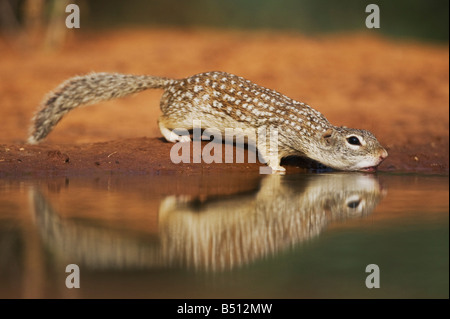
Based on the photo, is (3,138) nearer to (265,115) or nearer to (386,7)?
(265,115)

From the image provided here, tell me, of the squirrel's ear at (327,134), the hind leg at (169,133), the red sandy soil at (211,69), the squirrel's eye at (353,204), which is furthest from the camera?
the hind leg at (169,133)

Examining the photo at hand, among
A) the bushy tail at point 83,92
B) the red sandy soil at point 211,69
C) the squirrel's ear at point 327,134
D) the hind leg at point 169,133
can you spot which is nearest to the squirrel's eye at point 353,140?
the squirrel's ear at point 327,134

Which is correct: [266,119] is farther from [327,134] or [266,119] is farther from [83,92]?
[83,92]

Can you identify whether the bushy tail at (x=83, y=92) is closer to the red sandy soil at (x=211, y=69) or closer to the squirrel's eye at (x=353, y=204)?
the red sandy soil at (x=211, y=69)

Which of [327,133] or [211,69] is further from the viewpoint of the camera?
[211,69]

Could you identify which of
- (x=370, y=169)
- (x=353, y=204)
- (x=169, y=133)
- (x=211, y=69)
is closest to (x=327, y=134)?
(x=370, y=169)

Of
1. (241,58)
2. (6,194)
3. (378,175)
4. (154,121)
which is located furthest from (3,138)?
(241,58)

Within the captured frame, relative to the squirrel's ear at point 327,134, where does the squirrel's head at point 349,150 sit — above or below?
below
